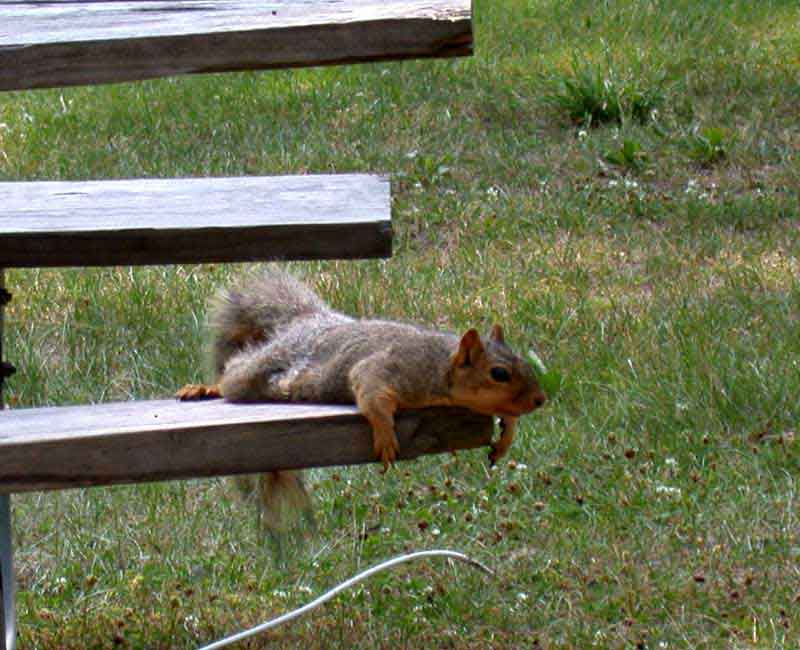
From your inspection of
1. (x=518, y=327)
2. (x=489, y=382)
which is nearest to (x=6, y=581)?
(x=489, y=382)

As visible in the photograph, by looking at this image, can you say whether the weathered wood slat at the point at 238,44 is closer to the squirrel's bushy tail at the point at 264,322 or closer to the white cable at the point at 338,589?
the squirrel's bushy tail at the point at 264,322

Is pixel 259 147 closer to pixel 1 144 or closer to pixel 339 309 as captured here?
pixel 1 144

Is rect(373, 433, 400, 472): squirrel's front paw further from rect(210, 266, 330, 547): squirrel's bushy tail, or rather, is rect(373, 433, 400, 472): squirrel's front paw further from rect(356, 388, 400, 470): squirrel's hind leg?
rect(210, 266, 330, 547): squirrel's bushy tail

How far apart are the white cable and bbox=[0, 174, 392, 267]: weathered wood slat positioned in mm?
907

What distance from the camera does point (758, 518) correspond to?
Result: 343 centimetres

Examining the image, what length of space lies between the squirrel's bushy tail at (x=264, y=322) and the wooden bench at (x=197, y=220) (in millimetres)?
341

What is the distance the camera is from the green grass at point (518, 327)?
10.6ft

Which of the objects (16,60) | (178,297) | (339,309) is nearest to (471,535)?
(339,309)

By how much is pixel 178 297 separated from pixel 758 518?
1.89 meters

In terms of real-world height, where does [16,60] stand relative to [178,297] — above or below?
above

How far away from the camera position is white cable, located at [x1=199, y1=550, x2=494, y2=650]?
2.95 meters

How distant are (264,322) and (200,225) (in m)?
0.55

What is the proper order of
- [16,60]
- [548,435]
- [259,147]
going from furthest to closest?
[259,147] → [548,435] → [16,60]

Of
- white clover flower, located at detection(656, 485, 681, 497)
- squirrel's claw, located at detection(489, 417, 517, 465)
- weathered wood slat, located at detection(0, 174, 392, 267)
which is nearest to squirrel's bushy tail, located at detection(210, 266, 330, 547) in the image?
weathered wood slat, located at detection(0, 174, 392, 267)
